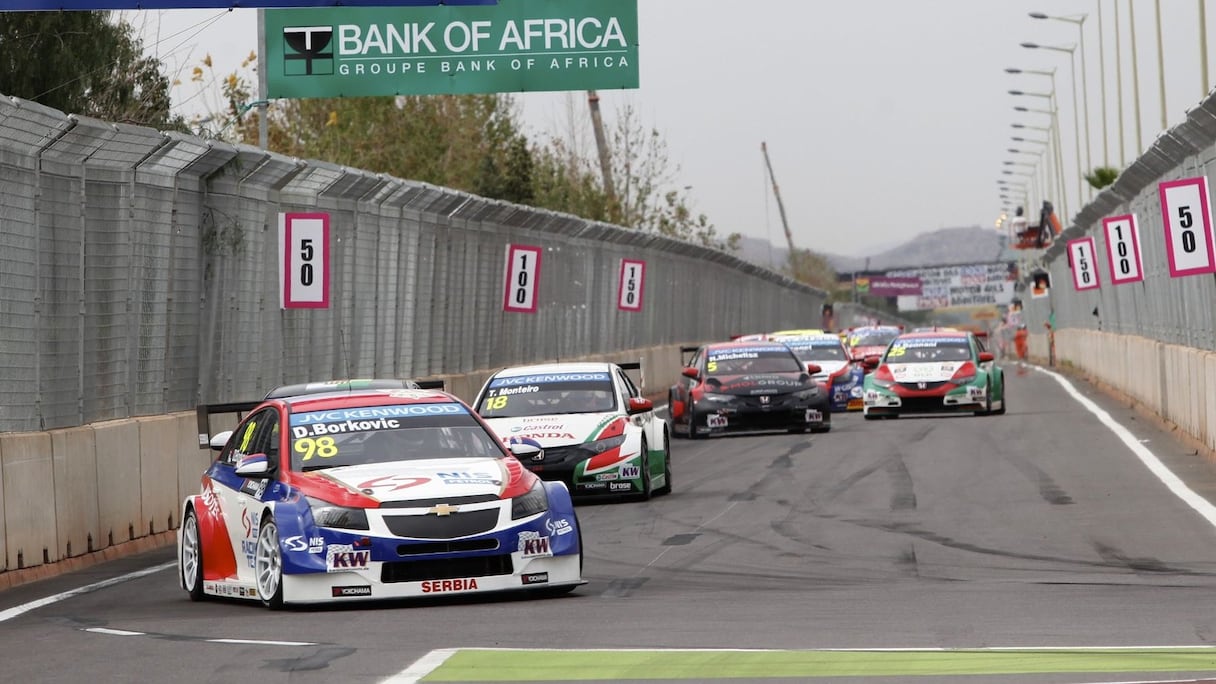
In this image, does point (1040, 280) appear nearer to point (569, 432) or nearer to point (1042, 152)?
point (1042, 152)

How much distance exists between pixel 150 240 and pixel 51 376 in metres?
2.70

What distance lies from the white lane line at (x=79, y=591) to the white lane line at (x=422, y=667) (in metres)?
3.52

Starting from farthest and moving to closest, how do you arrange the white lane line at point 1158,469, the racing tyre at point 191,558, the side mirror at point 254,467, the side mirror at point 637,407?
the side mirror at point 637,407, the white lane line at point 1158,469, the racing tyre at point 191,558, the side mirror at point 254,467

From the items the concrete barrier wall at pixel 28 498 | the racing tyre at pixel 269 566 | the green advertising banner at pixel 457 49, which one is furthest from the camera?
the green advertising banner at pixel 457 49

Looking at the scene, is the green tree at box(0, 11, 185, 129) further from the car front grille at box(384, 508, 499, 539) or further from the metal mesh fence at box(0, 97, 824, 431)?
the car front grille at box(384, 508, 499, 539)

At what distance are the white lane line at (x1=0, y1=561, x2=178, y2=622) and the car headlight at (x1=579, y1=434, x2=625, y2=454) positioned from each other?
4.62 meters

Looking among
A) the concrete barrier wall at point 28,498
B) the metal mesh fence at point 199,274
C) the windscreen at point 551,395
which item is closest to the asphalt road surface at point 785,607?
the concrete barrier wall at point 28,498

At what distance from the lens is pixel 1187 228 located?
21.7 metres

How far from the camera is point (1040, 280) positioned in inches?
2771

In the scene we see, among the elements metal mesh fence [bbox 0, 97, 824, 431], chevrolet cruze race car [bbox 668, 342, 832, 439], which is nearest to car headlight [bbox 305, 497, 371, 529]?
metal mesh fence [bbox 0, 97, 824, 431]

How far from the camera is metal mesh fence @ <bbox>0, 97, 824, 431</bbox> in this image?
15.4 metres

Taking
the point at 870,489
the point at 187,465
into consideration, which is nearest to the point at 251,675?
the point at 187,465

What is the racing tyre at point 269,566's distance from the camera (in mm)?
11570

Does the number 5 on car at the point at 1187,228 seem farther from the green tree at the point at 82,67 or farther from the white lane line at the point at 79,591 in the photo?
the green tree at the point at 82,67
